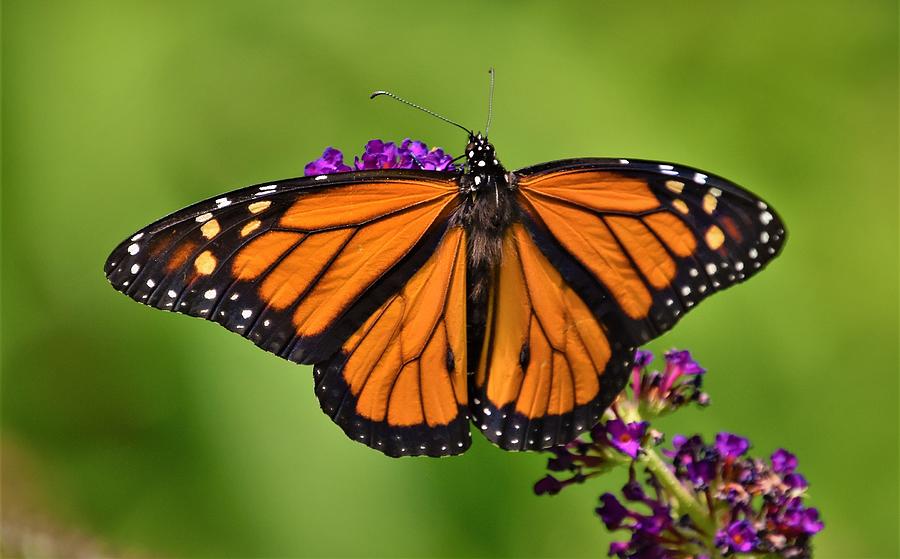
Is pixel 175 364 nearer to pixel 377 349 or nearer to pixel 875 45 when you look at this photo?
pixel 377 349

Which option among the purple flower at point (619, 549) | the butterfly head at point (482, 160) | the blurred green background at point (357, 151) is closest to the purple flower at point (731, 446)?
the purple flower at point (619, 549)

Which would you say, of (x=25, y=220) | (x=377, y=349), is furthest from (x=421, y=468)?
(x=25, y=220)

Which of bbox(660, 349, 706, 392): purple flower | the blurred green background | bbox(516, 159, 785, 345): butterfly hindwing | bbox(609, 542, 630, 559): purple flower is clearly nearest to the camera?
bbox(516, 159, 785, 345): butterfly hindwing

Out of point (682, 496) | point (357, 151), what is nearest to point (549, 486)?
point (682, 496)

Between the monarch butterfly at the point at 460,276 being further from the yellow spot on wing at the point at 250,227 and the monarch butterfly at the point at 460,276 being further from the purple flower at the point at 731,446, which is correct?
the purple flower at the point at 731,446

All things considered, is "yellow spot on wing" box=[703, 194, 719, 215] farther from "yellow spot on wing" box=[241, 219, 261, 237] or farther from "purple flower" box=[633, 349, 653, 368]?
"yellow spot on wing" box=[241, 219, 261, 237]

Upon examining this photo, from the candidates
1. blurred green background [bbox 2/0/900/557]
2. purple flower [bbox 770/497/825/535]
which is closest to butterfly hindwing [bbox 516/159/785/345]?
purple flower [bbox 770/497/825/535]

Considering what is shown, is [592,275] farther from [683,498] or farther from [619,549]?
[619,549]
